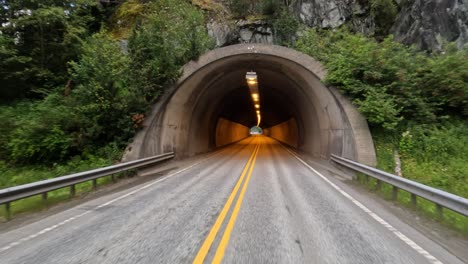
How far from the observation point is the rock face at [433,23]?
1808cm

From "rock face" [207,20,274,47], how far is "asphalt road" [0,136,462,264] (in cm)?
2306

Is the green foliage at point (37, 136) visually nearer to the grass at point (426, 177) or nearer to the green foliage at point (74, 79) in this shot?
the green foliage at point (74, 79)

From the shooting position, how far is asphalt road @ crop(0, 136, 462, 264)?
182 inches

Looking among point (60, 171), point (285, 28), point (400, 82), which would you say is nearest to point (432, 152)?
point (400, 82)

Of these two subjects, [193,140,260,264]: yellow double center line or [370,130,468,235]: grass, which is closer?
[193,140,260,264]: yellow double center line

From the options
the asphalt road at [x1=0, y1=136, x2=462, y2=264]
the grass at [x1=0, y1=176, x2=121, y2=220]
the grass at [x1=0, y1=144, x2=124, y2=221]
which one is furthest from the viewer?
the grass at [x1=0, y1=144, x2=124, y2=221]

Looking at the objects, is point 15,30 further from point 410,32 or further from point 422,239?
point 410,32

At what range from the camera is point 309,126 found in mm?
25859

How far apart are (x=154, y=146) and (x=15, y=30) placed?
31.4ft

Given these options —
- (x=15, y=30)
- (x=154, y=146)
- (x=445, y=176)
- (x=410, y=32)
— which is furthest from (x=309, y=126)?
(x=15, y=30)

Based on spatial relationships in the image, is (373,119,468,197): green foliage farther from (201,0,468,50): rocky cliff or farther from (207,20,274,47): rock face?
(207,20,274,47): rock face

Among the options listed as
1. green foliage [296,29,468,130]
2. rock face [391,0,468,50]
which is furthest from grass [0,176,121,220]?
rock face [391,0,468,50]

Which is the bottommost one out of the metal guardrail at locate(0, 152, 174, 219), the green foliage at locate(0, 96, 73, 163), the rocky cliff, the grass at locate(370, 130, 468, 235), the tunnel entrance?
the tunnel entrance

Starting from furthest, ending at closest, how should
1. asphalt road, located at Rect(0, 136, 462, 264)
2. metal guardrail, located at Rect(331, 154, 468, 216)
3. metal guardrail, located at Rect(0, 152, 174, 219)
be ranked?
metal guardrail, located at Rect(0, 152, 174, 219) → metal guardrail, located at Rect(331, 154, 468, 216) → asphalt road, located at Rect(0, 136, 462, 264)
